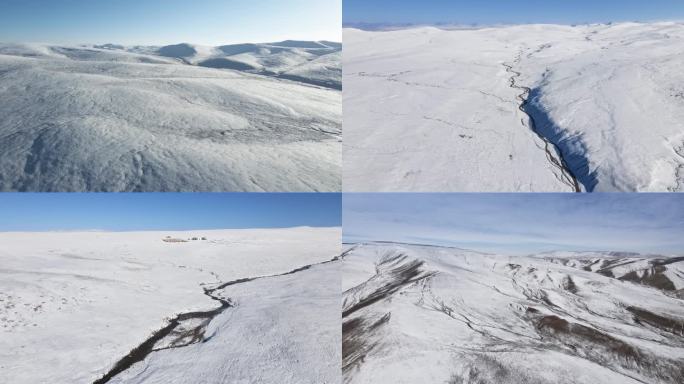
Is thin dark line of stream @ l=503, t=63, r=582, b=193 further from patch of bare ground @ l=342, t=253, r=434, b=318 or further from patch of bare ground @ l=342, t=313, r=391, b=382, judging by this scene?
patch of bare ground @ l=342, t=313, r=391, b=382

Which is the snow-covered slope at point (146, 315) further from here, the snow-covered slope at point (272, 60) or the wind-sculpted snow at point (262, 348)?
the snow-covered slope at point (272, 60)

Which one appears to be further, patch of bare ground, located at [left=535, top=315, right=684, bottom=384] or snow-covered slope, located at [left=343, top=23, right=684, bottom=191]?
snow-covered slope, located at [left=343, top=23, right=684, bottom=191]

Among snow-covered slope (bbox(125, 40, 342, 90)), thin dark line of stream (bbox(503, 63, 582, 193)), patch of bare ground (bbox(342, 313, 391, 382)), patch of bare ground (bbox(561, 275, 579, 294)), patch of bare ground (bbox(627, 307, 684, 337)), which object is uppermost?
snow-covered slope (bbox(125, 40, 342, 90))

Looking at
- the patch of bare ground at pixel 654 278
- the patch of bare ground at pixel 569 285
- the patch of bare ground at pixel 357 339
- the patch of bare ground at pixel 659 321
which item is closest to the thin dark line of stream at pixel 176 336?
the patch of bare ground at pixel 357 339

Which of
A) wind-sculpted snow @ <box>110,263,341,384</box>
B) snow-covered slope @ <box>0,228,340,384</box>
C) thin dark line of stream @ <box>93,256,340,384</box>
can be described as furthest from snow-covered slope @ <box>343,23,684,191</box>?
thin dark line of stream @ <box>93,256,340,384</box>

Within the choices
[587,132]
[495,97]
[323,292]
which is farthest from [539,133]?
[323,292]

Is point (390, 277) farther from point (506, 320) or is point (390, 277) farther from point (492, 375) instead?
point (492, 375)

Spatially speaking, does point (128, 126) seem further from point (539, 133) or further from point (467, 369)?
point (539, 133)

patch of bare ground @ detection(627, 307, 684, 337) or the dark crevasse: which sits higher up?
the dark crevasse
